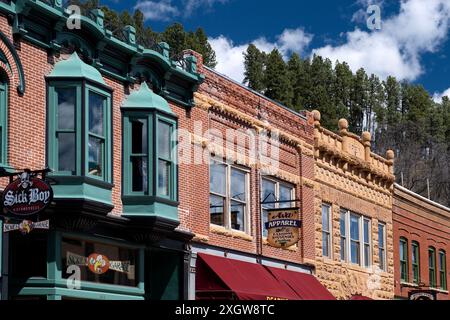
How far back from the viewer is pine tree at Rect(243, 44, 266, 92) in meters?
70.2

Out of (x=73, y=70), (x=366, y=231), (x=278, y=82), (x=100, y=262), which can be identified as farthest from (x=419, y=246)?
(x=278, y=82)

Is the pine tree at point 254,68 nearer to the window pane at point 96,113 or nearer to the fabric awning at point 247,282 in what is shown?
the fabric awning at point 247,282

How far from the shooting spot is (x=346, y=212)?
33.2 m

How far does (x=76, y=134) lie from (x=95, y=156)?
3.22ft

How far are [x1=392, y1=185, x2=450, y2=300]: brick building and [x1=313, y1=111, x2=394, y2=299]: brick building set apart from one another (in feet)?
3.16

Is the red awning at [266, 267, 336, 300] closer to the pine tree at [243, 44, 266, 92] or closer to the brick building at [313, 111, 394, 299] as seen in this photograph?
the brick building at [313, 111, 394, 299]

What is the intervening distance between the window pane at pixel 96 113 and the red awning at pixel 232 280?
5.49 metres

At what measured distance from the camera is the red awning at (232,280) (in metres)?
23.9

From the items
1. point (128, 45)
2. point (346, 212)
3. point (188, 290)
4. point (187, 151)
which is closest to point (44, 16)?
point (128, 45)

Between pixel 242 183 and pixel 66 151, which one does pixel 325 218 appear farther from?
pixel 66 151

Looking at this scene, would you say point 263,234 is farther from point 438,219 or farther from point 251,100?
point 438,219

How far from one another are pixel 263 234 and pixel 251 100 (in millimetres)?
4105

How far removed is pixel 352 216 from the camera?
111 feet

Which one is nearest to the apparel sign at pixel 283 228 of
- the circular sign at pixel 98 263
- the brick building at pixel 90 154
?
the brick building at pixel 90 154
